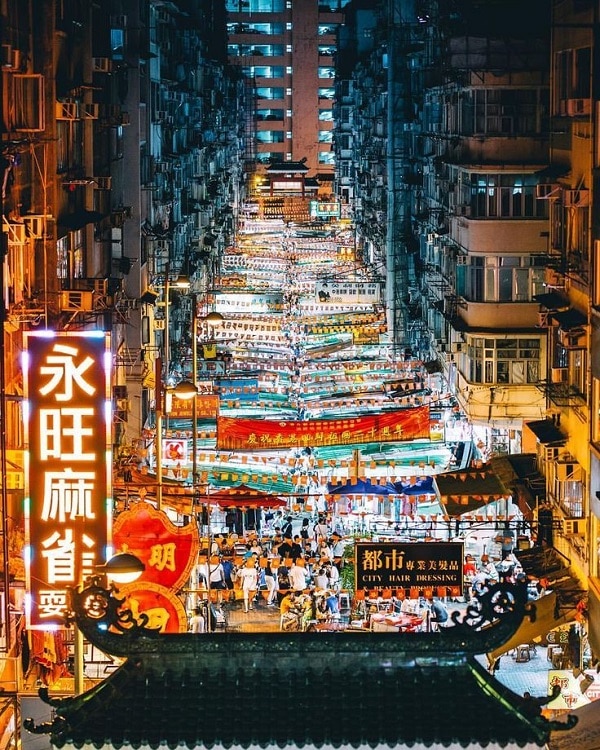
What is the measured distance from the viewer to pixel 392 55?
64.6 meters

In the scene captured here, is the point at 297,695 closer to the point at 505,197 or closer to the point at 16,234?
the point at 16,234

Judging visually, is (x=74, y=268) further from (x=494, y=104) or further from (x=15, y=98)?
(x=494, y=104)

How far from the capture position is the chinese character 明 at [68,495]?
2203 centimetres

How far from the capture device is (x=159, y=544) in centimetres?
2361

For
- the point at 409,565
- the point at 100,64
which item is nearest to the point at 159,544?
the point at 409,565

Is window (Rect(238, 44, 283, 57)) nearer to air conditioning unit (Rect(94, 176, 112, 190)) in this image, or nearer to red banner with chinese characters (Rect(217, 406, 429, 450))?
air conditioning unit (Rect(94, 176, 112, 190))

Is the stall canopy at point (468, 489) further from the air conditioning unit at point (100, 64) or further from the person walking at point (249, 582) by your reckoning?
the air conditioning unit at point (100, 64)

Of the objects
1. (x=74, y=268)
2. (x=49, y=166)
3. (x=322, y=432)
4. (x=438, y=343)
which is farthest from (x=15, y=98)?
(x=438, y=343)

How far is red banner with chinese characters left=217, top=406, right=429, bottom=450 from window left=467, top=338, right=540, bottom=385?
2.96m

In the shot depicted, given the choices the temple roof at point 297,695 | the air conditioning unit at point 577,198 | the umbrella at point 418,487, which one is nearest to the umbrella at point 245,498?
the umbrella at point 418,487

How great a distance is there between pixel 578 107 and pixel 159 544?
1067 cm

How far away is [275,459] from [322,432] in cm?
226

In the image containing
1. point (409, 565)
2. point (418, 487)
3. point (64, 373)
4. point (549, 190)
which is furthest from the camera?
point (418, 487)

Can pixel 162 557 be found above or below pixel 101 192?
below
